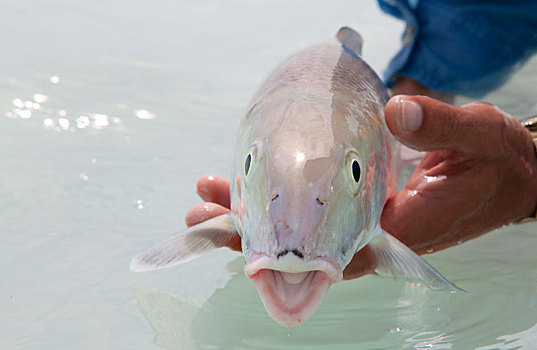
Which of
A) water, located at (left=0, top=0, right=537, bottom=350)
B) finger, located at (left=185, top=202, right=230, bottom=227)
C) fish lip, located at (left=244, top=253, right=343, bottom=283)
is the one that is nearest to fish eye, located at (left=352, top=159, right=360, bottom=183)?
fish lip, located at (left=244, top=253, right=343, bottom=283)

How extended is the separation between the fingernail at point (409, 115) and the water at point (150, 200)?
44 centimetres

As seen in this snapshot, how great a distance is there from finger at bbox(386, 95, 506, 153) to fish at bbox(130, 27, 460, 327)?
0.14 ft

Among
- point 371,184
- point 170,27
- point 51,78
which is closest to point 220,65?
point 170,27

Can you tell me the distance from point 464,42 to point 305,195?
220cm

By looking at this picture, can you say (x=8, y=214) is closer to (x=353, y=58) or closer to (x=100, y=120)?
(x=100, y=120)

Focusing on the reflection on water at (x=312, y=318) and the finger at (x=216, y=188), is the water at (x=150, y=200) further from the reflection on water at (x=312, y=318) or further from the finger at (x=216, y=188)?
the finger at (x=216, y=188)

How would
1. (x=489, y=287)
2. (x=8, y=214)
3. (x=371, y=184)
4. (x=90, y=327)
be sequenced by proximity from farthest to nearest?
(x=8, y=214) < (x=489, y=287) < (x=90, y=327) < (x=371, y=184)

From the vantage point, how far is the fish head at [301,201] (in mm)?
963

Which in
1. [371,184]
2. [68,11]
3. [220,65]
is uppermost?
[371,184]

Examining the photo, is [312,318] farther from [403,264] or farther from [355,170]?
[355,170]

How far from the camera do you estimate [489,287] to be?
164 cm

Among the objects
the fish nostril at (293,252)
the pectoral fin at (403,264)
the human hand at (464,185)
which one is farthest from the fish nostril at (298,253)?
the human hand at (464,185)

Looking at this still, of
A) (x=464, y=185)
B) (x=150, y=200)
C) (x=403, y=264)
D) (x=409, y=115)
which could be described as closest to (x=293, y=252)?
(x=403, y=264)

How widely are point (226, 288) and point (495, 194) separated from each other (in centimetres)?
74
